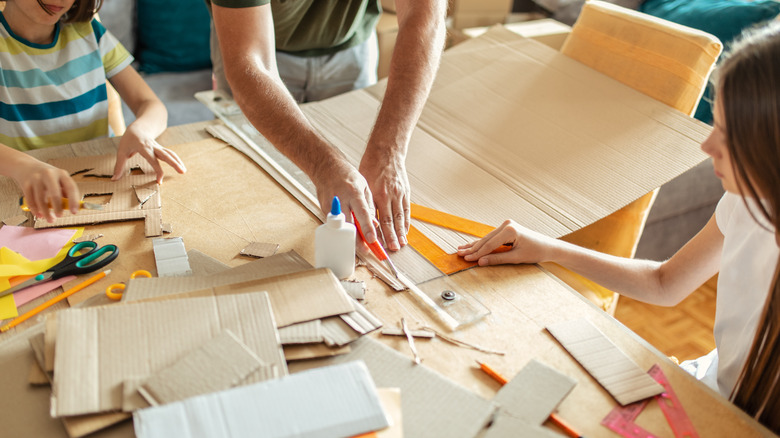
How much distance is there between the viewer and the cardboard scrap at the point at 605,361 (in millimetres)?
754

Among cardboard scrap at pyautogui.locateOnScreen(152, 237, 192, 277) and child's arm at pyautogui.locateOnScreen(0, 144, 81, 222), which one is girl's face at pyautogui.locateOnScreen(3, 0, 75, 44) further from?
cardboard scrap at pyautogui.locateOnScreen(152, 237, 192, 277)

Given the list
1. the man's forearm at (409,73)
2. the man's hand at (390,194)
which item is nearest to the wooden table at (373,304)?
the man's hand at (390,194)

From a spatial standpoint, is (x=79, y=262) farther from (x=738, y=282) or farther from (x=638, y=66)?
(x=638, y=66)

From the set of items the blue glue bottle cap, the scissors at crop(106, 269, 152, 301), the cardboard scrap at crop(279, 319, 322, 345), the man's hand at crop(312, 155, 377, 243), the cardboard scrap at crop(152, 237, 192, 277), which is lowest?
the scissors at crop(106, 269, 152, 301)

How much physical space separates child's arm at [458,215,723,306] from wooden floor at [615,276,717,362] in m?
1.05

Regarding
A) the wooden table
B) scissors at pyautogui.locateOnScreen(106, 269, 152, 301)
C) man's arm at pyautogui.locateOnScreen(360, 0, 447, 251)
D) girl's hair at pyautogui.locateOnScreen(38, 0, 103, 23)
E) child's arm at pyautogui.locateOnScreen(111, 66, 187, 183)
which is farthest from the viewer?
girl's hair at pyautogui.locateOnScreen(38, 0, 103, 23)

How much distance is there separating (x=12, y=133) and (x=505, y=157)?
1163 millimetres

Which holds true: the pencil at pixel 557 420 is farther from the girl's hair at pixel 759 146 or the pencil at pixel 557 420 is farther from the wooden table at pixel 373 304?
the girl's hair at pixel 759 146

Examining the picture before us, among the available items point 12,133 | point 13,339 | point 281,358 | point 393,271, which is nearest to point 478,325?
point 393,271

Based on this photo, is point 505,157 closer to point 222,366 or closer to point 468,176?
point 468,176

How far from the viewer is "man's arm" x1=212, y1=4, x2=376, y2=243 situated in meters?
1.01

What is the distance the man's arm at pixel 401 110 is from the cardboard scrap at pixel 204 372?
39 cm

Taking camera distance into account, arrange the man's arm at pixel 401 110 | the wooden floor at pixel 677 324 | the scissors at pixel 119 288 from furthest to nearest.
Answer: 1. the wooden floor at pixel 677 324
2. the man's arm at pixel 401 110
3. the scissors at pixel 119 288

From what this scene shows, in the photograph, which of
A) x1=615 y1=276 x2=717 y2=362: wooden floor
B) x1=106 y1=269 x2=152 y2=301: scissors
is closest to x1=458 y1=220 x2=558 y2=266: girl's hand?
x1=106 y1=269 x2=152 y2=301: scissors
